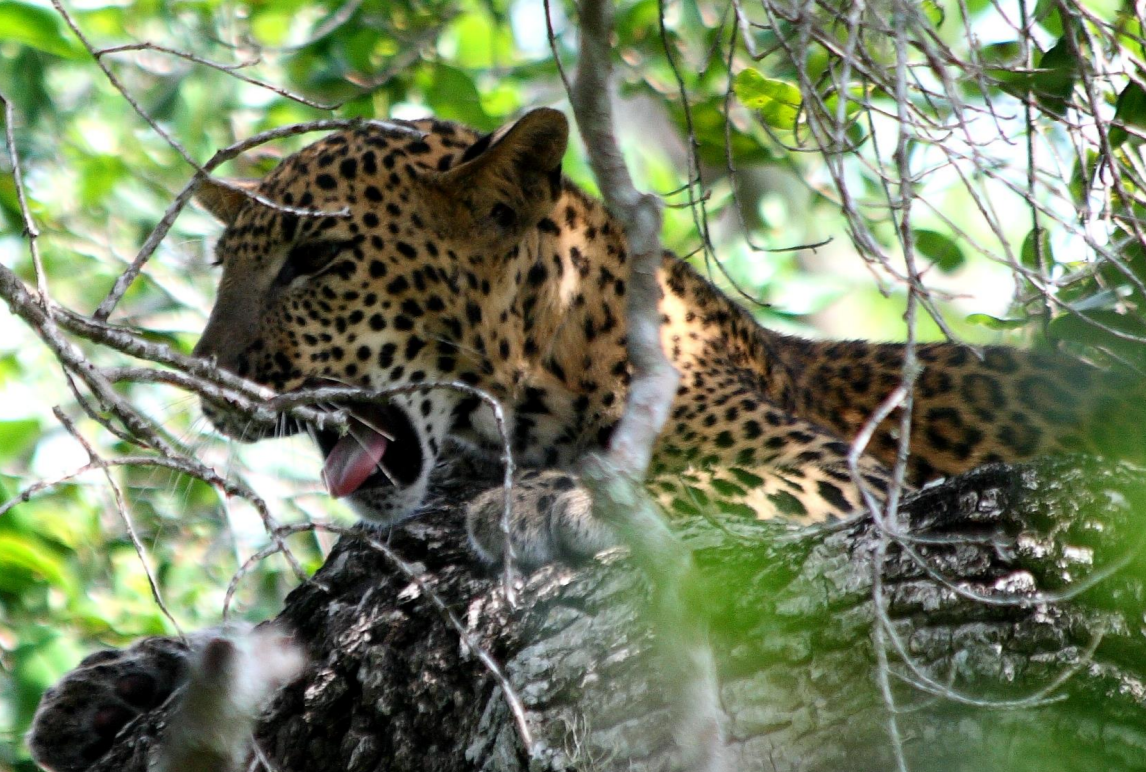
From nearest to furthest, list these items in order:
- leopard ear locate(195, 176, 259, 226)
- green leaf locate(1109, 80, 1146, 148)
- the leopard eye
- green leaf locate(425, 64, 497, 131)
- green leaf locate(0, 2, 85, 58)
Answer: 1. green leaf locate(1109, 80, 1146, 148)
2. the leopard eye
3. green leaf locate(0, 2, 85, 58)
4. leopard ear locate(195, 176, 259, 226)
5. green leaf locate(425, 64, 497, 131)

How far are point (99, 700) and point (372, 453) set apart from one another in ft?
4.30

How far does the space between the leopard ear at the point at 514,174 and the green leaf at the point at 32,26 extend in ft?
5.90

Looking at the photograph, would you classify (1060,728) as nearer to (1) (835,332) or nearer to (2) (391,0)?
(2) (391,0)

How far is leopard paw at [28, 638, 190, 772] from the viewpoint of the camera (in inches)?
175

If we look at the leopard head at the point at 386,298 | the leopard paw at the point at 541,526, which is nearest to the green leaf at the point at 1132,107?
the leopard paw at the point at 541,526

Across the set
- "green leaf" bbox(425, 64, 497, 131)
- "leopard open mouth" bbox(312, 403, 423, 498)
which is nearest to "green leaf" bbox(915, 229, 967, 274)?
"leopard open mouth" bbox(312, 403, 423, 498)

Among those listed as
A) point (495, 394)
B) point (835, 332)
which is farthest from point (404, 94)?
point (835, 332)

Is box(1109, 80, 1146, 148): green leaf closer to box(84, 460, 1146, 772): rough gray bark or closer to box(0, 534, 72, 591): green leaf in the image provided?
box(84, 460, 1146, 772): rough gray bark

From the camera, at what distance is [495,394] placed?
521 cm

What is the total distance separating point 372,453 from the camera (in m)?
5.17

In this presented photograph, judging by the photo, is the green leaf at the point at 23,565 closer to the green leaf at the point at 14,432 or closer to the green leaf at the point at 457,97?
the green leaf at the point at 14,432

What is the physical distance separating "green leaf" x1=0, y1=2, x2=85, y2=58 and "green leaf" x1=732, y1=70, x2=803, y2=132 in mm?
3057

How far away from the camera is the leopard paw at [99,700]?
4.46 m

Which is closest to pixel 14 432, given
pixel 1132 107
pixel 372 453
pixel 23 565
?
pixel 23 565
